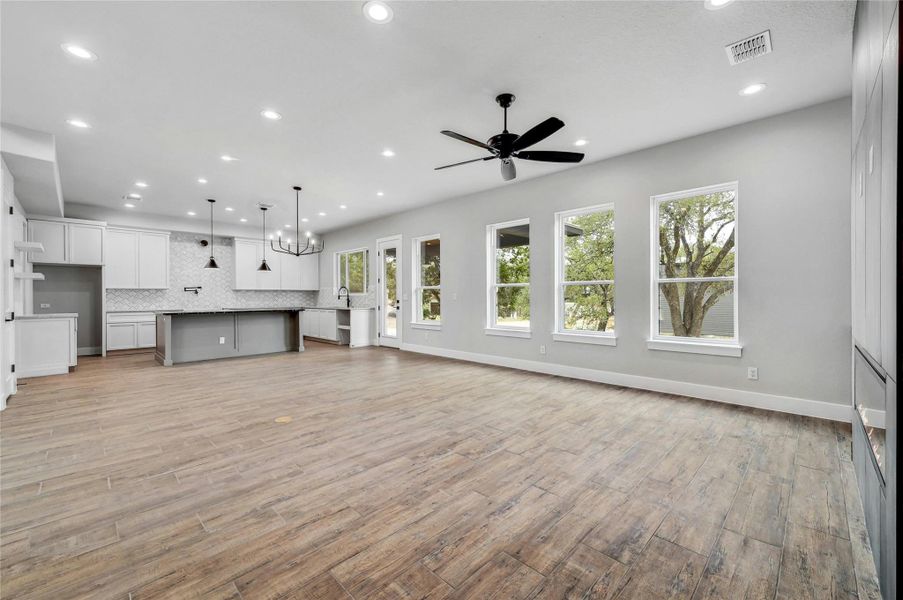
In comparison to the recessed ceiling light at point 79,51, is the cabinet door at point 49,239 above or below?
below

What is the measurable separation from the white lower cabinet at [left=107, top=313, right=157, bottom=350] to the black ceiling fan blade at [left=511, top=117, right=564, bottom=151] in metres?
8.39

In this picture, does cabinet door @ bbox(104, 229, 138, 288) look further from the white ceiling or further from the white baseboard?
the white baseboard

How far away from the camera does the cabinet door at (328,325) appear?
932cm

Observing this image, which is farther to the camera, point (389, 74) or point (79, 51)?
point (389, 74)

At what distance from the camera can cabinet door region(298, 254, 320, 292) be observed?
421 inches

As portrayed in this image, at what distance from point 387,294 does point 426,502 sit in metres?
6.88

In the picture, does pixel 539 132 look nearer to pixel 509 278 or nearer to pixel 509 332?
pixel 509 278

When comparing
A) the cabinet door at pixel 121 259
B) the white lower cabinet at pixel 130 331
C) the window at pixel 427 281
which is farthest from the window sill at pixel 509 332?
the cabinet door at pixel 121 259

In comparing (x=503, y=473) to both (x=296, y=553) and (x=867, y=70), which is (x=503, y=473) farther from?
(x=867, y=70)

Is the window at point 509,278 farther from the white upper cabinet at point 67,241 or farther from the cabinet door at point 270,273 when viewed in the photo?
the white upper cabinet at point 67,241

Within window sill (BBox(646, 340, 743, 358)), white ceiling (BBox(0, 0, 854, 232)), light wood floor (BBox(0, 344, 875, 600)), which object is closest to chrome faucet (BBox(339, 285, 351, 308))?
white ceiling (BBox(0, 0, 854, 232))

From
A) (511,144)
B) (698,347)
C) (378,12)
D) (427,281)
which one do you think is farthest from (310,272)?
(698,347)

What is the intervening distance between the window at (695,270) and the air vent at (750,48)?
1.59m

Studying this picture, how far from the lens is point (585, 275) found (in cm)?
535
